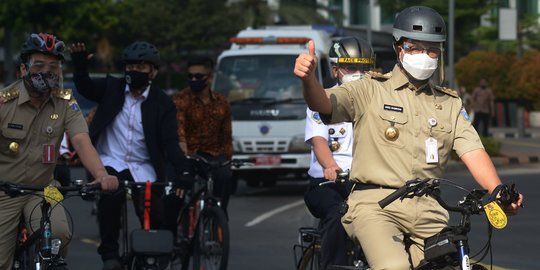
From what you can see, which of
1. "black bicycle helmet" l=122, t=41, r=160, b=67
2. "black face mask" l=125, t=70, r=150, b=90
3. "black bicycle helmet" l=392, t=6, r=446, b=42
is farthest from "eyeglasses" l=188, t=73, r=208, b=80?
"black bicycle helmet" l=392, t=6, r=446, b=42

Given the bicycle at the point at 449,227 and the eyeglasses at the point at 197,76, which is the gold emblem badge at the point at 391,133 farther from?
the eyeglasses at the point at 197,76

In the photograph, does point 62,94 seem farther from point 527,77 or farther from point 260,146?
point 527,77

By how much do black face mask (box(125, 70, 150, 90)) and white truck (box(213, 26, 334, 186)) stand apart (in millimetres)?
9189

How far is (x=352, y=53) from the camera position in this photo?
809 cm

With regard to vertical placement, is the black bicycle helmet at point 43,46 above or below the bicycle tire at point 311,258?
above

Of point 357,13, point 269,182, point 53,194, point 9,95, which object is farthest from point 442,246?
point 357,13

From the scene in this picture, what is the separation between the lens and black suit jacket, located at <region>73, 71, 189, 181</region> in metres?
9.27

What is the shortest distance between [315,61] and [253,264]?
6044 millimetres

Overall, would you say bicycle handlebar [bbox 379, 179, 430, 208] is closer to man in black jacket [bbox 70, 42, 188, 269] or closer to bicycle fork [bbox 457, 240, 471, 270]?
bicycle fork [bbox 457, 240, 471, 270]

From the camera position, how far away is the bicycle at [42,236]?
23.1 feet

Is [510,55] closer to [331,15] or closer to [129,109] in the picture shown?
[331,15]

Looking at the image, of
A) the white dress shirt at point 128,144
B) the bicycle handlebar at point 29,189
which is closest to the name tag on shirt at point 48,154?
the bicycle handlebar at point 29,189

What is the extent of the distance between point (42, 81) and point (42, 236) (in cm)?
92

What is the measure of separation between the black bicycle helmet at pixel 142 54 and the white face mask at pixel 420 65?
3.39 metres
